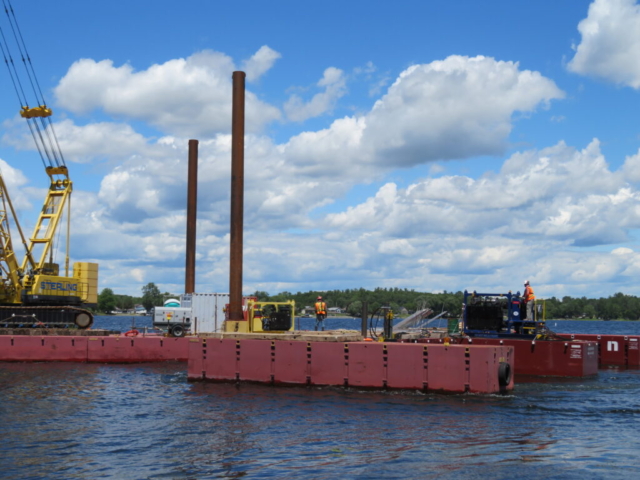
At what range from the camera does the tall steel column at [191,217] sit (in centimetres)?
4847

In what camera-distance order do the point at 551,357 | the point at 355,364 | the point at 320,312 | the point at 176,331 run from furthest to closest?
the point at 176,331
the point at 320,312
the point at 551,357
the point at 355,364

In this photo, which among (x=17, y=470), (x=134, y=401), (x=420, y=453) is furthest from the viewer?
(x=134, y=401)

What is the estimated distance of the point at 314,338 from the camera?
89.1 feet

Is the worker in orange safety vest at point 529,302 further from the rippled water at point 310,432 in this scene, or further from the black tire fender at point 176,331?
the black tire fender at point 176,331


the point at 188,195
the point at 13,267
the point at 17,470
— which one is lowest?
the point at 17,470

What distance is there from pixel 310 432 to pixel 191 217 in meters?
32.3

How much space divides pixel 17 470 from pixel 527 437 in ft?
40.6

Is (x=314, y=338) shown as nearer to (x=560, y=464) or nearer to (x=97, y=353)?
(x=560, y=464)

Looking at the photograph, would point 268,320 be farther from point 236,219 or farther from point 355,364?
point 355,364

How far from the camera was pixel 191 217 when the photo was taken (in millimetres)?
49281

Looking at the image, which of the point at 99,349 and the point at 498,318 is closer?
the point at 498,318

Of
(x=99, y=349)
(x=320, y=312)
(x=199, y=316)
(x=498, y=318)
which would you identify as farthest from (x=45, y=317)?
(x=498, y=318)

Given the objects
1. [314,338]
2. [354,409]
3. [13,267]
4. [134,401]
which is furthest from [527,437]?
[13,267]

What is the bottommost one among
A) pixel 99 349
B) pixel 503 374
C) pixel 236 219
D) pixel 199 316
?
pixel 99 349
